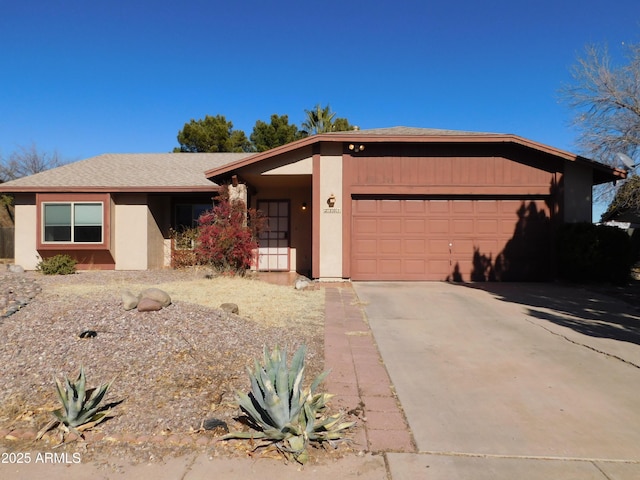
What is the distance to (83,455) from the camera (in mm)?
3029

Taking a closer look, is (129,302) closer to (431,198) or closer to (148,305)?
(148,305)

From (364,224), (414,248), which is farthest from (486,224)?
(364,224)

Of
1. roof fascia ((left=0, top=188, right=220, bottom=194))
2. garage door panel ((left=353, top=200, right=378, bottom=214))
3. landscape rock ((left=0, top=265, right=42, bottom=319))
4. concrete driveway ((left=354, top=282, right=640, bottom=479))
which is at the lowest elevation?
concrete driveway ((left=354, top=282, right=640, bottom=479))

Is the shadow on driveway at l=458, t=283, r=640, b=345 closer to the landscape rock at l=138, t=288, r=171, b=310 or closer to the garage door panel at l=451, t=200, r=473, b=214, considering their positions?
the garage door panel at l=451, t=200, r=473, b=214

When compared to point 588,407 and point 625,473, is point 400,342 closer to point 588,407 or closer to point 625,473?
point 588,407

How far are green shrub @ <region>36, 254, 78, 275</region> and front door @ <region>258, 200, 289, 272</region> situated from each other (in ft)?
19.1

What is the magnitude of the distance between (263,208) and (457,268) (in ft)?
22.4

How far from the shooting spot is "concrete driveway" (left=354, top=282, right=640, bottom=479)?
3.05 meters

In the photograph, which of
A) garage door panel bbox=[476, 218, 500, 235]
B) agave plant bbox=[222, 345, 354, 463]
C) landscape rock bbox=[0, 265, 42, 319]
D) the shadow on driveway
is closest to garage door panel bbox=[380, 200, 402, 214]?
garage door panel bbox=[476, 218, 500, 235]

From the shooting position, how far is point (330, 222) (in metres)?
11.1

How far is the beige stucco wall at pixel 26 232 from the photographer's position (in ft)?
46.1

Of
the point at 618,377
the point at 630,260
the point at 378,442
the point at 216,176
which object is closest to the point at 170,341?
the point at 378,442

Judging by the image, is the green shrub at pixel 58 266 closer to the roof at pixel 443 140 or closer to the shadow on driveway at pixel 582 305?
the roof at pixel 443 140

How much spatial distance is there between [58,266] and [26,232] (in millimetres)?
3028
